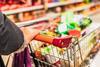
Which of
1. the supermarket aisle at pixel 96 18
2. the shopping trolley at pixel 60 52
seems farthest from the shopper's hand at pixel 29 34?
the supermarket aisle at pixel 96 18

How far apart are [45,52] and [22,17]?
5.11 feet

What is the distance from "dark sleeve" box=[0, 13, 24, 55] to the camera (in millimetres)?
830

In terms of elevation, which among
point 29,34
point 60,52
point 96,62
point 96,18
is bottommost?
point 96,18

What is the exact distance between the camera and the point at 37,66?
3.60 feet

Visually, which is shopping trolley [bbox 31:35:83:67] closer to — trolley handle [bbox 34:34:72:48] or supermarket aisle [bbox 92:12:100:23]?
trolley handle [bbox 34:34:72:48]

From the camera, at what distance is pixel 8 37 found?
33.2 inches

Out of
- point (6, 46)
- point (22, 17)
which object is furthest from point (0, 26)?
point (22, 17)

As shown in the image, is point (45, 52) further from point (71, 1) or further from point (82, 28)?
point (71, 1)

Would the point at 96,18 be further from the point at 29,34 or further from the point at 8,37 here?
the point at 8,37

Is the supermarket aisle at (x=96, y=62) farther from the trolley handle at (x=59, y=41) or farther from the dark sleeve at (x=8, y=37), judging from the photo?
the dark sleeve at (x=8, y=37)

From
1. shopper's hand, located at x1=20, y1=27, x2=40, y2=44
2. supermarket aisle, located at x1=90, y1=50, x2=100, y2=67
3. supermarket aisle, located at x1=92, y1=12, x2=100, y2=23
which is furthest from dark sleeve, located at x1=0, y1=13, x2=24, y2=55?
supermarket aisle, located at x1=92, y1=12, x2=100, y2=23

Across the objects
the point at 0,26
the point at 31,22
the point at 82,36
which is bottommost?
the point at 31,22

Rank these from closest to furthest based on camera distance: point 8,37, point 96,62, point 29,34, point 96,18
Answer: point 8,37, point 29,34, point 96,62, point 96,18

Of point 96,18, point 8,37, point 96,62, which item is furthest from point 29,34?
point 96,18
